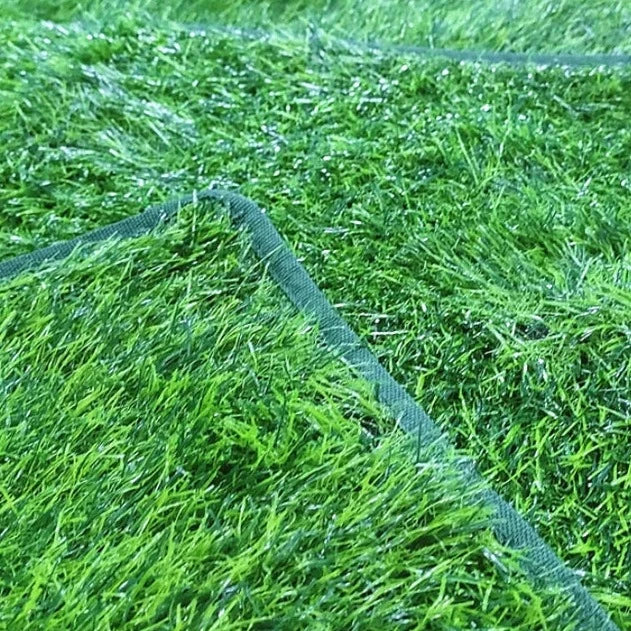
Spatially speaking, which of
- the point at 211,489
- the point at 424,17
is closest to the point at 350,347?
the point at 211,489

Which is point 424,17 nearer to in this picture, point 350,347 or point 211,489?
point 350,347

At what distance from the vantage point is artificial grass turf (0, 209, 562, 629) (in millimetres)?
625

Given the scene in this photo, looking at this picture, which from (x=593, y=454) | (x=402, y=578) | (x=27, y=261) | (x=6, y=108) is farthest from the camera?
(x=6, y=108)

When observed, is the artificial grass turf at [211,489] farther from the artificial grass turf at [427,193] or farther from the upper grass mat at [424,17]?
the upper grass mat at [424,17]

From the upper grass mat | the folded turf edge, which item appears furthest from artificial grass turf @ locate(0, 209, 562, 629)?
the upper grass mat

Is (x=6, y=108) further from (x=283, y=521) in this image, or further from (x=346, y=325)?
(x=283, y=521)

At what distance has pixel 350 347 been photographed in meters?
0.83

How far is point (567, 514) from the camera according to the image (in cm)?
73

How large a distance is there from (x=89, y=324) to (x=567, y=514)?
18.2 inches

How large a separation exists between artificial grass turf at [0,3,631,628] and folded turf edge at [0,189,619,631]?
0.03m

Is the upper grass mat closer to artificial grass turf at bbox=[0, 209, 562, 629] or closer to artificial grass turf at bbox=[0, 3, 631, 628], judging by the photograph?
artificial grass turf at bbox=[0, 3, 631, 628]

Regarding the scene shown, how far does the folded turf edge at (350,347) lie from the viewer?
671 mm

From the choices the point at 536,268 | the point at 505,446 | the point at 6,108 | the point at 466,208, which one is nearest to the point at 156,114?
the point at 6,108

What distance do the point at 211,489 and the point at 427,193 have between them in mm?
477
